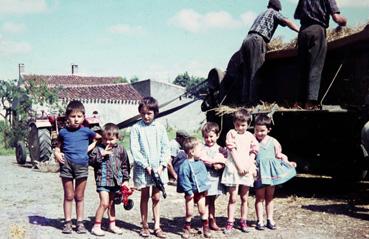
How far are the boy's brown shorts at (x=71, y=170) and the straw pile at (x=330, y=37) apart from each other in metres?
4.19

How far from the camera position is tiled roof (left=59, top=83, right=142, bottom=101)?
35.1 metres

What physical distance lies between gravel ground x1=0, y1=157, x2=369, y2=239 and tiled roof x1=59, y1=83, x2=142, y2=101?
88.1ft

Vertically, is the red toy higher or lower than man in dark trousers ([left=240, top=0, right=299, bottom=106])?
lower

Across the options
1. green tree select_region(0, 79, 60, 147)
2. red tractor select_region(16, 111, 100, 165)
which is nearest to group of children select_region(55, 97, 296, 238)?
red tractor select_region(16, 111, 100, 165)

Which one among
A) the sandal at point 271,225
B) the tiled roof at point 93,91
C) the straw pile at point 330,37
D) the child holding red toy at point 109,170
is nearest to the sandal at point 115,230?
the child holding red toy at point 109,170

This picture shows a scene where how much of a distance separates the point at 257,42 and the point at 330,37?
1124 mm

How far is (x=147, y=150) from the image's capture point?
4.88 meters

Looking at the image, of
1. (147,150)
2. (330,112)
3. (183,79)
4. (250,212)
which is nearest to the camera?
(147,150)

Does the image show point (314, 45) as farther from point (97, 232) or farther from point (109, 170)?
point (97, 232)

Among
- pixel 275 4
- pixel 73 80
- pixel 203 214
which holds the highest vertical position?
pixel 73 80

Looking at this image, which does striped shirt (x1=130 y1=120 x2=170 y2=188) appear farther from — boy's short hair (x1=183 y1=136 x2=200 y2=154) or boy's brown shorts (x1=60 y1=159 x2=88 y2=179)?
boy's brown shorts (x1=60 y1=159 x2=88 y2=179)

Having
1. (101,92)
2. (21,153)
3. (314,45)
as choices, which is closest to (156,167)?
(314,45)

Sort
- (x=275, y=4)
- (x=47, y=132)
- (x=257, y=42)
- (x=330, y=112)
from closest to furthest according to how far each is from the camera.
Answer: (x=330, y=112) → (x=257, y=42) → (x=275, y=4) → (x=47, y=132)

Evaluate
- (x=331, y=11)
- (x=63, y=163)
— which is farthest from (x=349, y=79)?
(x=63, y=163)
